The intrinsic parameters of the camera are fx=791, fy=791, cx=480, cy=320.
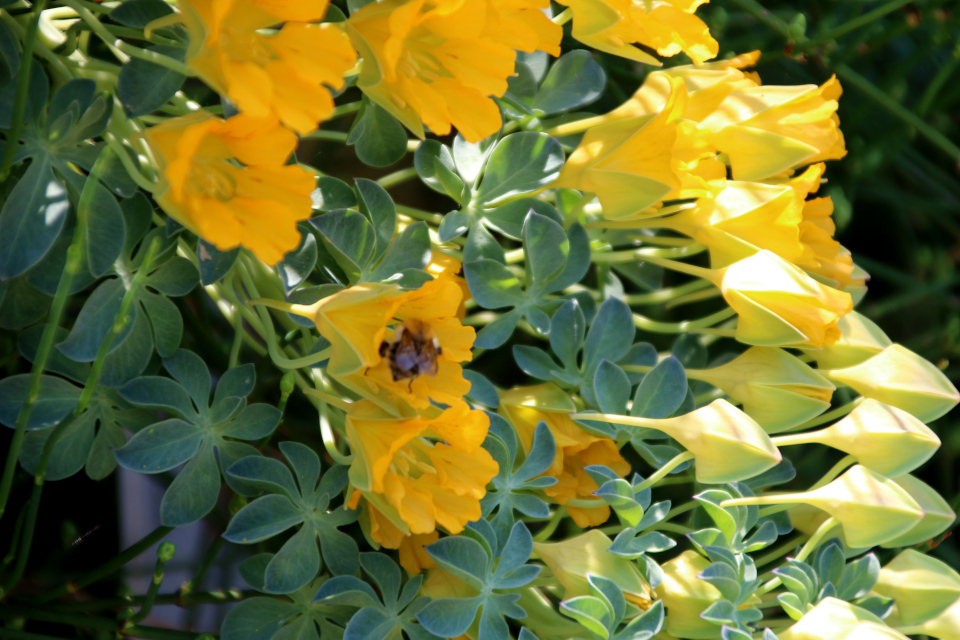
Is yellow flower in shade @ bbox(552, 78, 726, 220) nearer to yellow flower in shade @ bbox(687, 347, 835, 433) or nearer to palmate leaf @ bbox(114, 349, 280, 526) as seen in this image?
yellow flower in shade @ bbox(687, 347, 835, 433)

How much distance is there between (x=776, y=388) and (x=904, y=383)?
0.36 feet

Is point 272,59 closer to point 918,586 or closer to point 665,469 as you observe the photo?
point 665,469

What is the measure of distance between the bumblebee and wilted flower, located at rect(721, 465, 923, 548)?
266 mm

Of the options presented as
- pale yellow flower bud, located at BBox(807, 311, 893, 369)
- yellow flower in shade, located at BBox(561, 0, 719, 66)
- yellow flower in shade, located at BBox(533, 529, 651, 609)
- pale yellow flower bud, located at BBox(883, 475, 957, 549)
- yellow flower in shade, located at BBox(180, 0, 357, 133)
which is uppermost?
yellow flower in shade, located at BBox(561, 0, 719, 66)

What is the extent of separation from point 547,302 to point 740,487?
227 mm

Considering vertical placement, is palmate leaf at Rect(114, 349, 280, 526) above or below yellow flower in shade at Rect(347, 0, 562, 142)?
below

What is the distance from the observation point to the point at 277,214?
0.53m

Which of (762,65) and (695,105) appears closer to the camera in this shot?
(695,105)

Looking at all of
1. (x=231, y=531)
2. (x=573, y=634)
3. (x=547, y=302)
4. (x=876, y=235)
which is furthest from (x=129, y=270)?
(x=876, y=235)

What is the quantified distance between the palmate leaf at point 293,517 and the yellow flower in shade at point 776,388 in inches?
13.6

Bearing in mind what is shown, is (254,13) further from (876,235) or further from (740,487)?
(876,235)

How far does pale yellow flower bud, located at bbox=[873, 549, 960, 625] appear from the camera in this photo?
661 millimetres

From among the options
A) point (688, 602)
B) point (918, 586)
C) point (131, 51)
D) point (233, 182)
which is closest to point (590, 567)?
point (688, 602)

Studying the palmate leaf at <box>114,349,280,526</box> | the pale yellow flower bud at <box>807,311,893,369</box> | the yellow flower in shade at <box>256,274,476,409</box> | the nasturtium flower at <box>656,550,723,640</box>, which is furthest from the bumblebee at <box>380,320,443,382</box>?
the pale yellow flower bud at <box>807,311,893,369</box>
